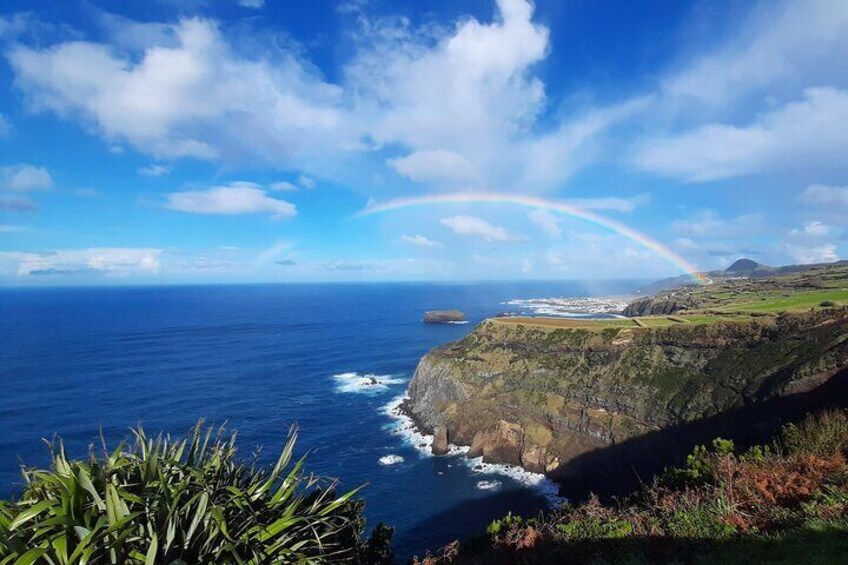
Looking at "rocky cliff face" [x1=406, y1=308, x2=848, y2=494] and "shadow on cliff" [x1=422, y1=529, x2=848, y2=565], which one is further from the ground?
"shadow on cliff" [x1=422, y1=529, x2=848, y2=565]

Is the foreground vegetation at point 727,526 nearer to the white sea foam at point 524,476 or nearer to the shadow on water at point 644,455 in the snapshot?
the shadow on water at point 644,455

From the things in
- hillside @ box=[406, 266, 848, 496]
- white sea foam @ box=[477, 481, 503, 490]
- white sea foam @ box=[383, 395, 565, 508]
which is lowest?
white sea foam @ box=[477, 481, 503, 490]

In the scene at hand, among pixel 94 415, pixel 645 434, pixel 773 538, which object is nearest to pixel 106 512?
pixel 773 538

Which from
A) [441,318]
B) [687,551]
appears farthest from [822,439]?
[441,318]

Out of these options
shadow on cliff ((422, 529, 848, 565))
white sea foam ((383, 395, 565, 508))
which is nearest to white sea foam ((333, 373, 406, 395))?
white sea foam ((383, 395, 565, 508))

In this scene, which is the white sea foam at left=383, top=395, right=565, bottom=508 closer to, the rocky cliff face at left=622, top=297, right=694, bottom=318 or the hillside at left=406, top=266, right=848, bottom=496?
the hillside at left=406, top=266, right=848, bottom=496

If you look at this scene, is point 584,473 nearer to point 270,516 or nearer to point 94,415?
point 270,516

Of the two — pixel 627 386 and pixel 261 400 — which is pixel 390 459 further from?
pixel 627 386

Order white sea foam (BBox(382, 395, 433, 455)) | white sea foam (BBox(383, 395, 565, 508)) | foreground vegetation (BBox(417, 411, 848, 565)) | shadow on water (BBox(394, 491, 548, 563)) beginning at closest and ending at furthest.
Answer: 1. foreground vegetation (BBox(417, 411, 848, 565))
2. shadow on water (BBox(394, 491, 548, 563))
3. white sea foam (BBox(383, 395, 565, 508))
4. white sea foam (BBox(382, 395, 433, 455))

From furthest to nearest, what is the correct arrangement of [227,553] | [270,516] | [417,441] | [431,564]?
[417,441]
[431,564]
[270,516]
[227,553]
